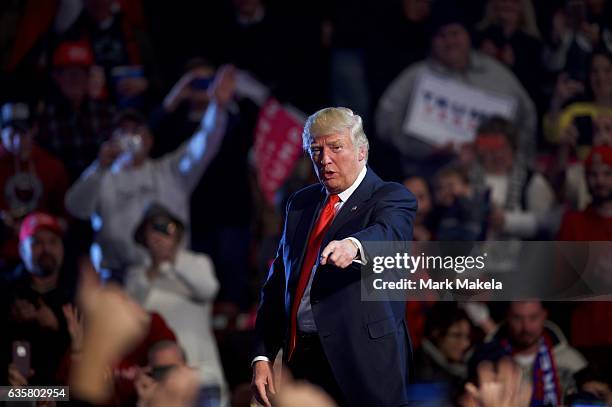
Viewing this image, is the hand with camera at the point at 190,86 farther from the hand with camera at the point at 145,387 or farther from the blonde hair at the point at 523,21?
the hand with camera at the point at 145,387

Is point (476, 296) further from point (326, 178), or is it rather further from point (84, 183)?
point (84, 183)

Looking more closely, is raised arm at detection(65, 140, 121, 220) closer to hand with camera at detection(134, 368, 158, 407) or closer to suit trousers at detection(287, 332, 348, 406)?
hand with camera at detection(134, 368, 158, 407)

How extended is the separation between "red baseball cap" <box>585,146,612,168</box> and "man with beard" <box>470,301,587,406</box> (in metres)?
0.88

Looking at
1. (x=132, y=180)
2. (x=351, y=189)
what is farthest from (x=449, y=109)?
(x=351, y=189)

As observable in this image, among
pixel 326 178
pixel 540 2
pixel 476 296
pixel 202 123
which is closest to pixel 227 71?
pixel 202 123

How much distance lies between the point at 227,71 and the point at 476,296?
2.37m

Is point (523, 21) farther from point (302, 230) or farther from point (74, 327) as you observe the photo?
point (302, 230)

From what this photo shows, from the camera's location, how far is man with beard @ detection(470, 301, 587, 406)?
4973mm

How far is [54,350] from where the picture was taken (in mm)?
5297

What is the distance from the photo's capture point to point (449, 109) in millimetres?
6598

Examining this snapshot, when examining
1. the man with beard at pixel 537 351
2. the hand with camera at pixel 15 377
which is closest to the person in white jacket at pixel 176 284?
the hand with camera at pixel 15 377

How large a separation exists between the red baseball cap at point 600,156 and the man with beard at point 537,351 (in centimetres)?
88

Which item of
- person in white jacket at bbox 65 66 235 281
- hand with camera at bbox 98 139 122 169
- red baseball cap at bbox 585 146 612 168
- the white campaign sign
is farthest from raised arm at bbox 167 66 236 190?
red baseball cap at bbox 585 146 612 168

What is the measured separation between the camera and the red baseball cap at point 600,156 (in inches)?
232
